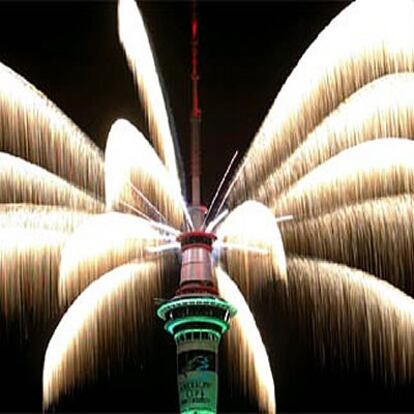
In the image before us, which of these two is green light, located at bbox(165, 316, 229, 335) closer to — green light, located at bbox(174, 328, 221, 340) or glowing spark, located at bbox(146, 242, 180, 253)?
green light, located at bbox(174, 328, 221, 340)

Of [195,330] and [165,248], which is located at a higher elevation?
[165,248]

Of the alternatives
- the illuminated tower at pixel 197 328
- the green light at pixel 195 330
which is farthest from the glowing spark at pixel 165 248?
the green light at pixel 195 330

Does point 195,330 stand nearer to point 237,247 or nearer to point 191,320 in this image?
point 191,320

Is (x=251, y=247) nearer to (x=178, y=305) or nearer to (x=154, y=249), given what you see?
(x=154, y=249)

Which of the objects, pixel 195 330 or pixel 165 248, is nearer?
pixel 165 248

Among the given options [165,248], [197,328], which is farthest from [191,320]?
[165,248]

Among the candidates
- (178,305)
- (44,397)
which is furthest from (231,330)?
(44,397)

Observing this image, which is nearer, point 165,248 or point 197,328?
point 165,248

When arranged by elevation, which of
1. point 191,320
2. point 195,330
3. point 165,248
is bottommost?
point 195,330

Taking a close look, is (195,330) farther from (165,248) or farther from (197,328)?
(165,248)

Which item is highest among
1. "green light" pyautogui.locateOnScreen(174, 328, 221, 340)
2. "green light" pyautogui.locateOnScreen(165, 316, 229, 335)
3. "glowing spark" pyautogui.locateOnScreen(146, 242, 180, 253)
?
"glowing spark" pyautogui.locateOnScreen(146, 242, 180, 253)

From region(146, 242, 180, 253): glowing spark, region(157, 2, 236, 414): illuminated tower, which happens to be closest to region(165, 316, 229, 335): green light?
region(157, 2, 236, 414): illuminated tower
